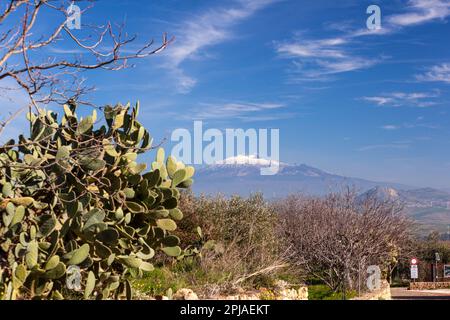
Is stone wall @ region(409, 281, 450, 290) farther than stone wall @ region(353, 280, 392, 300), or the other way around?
stone wall @ region(409, 281, 450, 290)

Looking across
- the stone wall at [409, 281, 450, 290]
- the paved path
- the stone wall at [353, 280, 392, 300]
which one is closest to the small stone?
the stone wall at [353, 280, 392, 300]

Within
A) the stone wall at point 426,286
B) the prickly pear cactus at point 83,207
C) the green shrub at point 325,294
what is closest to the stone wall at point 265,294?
the prickly pear cactus at point 83,207

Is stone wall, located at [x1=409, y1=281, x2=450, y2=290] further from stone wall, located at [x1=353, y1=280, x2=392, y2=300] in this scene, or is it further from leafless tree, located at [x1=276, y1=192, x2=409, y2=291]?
stone wall, located at [x1=353, y1=280, x2=392, y2=300]

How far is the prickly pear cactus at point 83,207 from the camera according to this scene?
7410 millimetres

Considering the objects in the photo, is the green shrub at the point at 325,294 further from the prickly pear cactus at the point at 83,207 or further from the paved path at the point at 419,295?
the paved path at the point at 419,295

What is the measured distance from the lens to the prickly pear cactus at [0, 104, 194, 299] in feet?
24.3

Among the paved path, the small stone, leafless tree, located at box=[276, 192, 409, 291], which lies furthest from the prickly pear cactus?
the paved path

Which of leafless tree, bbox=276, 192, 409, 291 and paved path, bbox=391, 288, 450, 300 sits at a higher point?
leafless tree, bbox=276, 192, 409, 291

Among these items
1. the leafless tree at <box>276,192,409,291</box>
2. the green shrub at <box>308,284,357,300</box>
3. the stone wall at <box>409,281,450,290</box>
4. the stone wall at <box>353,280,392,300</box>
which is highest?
the leafless tree at <box>276,192,409,291</box>

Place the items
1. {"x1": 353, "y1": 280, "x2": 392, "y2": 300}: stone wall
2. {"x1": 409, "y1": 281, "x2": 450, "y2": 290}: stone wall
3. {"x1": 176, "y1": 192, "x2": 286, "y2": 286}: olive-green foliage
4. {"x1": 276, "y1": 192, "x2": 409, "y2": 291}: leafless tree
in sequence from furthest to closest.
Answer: {"x1": 409, "y1": 281, "x2": 450, "y2": 290}: stone wall, {"x1": 276, "y1": 192, "x2": 409, "y2": 291}: leafless tree, {"x1": 353, "y1": 280, "x2": 392, "y2": 300}: stone wall, {"x1": 176, "y1": 192, "x2": 286, "y2": 286}: olive-green foliage

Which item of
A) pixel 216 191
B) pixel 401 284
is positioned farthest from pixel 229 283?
pixel 401 284

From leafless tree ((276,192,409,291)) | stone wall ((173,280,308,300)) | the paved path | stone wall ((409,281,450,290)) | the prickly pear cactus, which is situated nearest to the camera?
the prickly pear cactus
